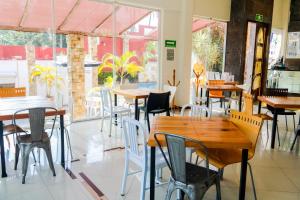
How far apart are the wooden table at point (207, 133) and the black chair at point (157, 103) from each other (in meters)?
1.55

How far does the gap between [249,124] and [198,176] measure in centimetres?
88

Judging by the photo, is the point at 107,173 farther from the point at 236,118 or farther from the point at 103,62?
the point at 103,62

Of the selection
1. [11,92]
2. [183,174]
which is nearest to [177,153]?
[183,174]

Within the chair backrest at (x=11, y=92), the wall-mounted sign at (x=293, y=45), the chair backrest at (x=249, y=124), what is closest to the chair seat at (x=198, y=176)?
the chair backrest at (x=249, y=124)

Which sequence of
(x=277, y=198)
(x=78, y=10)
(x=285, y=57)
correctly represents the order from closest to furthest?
(x=277, y=198)
(x=78, y=10)
(x=285, y=57)

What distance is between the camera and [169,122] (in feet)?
9.28

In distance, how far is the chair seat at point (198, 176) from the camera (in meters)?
2.12

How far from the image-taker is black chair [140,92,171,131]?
454 centimetres

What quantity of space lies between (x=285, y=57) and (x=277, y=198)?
8.42 metres

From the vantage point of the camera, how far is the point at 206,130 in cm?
257

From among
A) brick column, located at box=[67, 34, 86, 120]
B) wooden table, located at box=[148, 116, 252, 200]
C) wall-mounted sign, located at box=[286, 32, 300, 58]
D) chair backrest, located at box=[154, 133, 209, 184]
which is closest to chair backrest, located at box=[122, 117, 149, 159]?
wooden table, located at box=[148, 116, 252, 200]

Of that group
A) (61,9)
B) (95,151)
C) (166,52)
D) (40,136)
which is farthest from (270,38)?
(40,136)

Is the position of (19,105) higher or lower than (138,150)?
higher

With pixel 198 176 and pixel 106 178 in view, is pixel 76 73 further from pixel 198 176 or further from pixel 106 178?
pixel 198 176
